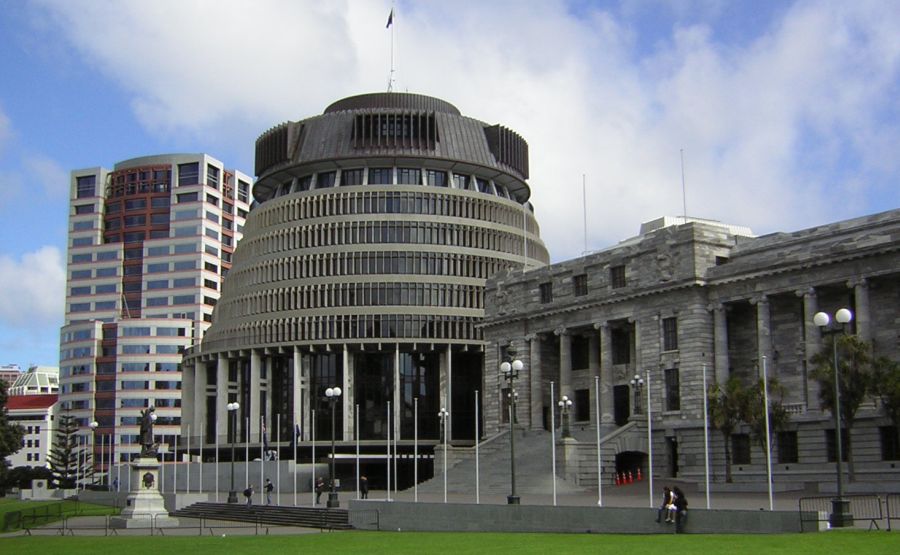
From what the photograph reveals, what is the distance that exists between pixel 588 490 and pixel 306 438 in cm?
5188

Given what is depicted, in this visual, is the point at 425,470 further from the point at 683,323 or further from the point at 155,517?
the point at 155,517

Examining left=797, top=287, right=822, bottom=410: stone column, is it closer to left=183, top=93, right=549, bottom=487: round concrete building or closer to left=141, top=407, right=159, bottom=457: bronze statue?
left=141, top=407, right=159, bottom=457: bronze statue

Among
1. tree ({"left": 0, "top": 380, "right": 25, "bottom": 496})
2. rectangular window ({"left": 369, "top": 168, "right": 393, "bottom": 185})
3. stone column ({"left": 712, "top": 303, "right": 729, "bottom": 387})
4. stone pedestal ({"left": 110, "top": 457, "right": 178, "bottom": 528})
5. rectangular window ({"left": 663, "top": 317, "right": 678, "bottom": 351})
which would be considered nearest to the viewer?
stone pedestal ({"left": 110, "top": 457, "right": 178, "bottom": 528})

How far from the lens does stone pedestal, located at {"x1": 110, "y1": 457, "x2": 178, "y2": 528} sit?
207ft

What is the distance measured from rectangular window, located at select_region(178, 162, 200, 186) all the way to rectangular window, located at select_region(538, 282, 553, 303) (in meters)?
114

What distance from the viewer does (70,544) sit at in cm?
4688

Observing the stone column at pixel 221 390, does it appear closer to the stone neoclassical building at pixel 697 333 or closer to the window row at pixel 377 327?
the window row at pixel 377 327

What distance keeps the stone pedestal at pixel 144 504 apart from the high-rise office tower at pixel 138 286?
11356cm

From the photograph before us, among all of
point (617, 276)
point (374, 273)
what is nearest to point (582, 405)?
point (617, 276)

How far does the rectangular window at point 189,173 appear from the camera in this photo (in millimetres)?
193000

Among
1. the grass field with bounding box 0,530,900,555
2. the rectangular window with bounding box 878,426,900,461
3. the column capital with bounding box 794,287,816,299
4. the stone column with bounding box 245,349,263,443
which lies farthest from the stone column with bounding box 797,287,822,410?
the stone column with bounding box 245,349,263,443

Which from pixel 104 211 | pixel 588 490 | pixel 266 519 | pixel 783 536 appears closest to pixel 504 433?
pixel 588 490

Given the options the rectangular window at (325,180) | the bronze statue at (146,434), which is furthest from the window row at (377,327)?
the bronze statue at (146,434)

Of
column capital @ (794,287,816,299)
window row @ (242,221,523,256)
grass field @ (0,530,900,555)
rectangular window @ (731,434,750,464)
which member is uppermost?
window row @ (242,221,523,256)
